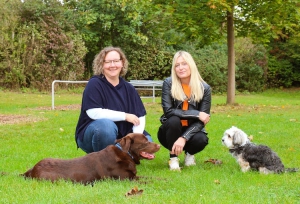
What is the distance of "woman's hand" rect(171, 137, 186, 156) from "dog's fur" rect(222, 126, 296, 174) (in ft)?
1.73

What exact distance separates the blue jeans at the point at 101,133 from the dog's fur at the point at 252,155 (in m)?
1.42

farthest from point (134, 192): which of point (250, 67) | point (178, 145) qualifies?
point (250, 67)

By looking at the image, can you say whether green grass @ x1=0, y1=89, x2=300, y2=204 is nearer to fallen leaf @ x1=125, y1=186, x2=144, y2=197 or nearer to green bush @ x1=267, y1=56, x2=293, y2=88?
fallen leaf @ x1=125, y1=186, x2=144, y2=197

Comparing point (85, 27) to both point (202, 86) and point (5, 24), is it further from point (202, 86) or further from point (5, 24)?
point (202, 86)

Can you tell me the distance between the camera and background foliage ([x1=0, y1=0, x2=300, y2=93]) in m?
14.2

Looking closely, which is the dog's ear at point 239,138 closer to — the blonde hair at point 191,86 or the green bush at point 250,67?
the blonde hair at point 191,86

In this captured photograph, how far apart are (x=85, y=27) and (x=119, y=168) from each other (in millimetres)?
19655

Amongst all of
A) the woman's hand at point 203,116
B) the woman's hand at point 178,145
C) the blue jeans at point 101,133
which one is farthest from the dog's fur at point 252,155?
the blue jeans at point 101,133

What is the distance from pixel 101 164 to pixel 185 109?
1.67 m

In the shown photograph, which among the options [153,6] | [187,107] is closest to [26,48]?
[153,6]

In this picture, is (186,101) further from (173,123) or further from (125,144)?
(125,144)

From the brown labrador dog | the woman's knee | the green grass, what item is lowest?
the green grass

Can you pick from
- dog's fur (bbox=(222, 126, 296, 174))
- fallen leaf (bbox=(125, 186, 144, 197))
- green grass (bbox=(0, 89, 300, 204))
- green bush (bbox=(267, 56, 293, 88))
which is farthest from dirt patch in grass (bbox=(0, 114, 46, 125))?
green bush (bbox=(267, 56, 293, 88))

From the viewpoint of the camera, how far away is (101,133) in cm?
516
